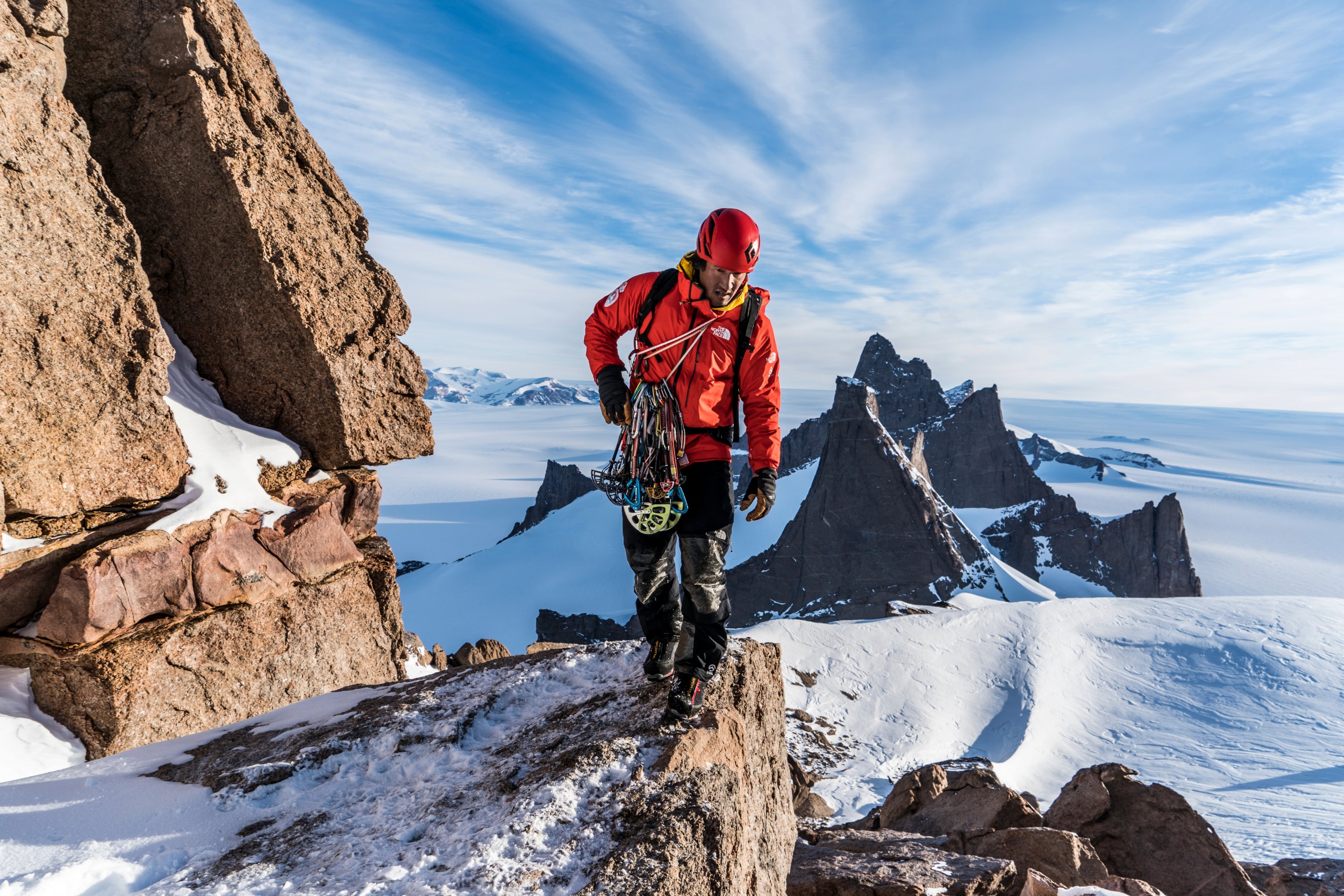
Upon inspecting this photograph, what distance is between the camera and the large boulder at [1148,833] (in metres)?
8.66

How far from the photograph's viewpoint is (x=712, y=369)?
4.71 meters

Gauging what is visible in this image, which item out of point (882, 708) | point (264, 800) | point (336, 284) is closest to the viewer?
point (264, 800)

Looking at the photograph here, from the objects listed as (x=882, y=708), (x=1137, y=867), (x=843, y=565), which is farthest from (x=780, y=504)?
(x=1137, y=867)

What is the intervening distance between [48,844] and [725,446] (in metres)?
4.60

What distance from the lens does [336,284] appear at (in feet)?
29.1

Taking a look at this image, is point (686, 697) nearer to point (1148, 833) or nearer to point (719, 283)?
point (719, 283)

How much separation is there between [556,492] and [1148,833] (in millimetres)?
101868

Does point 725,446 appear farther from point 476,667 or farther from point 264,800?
point 264,800

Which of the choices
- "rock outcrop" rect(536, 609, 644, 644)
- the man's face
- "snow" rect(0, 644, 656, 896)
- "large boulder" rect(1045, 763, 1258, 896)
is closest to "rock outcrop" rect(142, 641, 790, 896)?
"snow" rect(0, 644, 656, 896)

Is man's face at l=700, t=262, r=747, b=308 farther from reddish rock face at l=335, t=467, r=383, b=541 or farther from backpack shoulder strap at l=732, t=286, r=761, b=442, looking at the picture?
reddish rock face at l=335, t=467, r=383, b=541

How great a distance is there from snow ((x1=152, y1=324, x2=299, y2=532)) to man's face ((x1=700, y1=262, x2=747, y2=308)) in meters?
6.22

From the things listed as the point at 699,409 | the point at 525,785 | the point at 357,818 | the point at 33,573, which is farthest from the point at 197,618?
the point at 699,409

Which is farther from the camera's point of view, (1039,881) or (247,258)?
(247,258)

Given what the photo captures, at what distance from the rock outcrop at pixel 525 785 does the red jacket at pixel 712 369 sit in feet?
6.30
